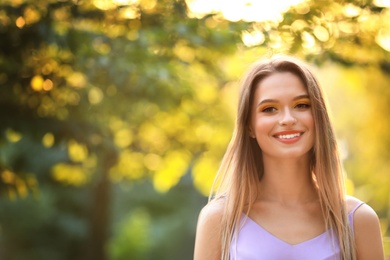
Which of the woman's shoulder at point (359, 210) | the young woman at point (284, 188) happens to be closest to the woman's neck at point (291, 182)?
the young woman at point (284, 188)

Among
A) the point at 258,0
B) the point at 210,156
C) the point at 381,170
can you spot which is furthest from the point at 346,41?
the point at 381,170

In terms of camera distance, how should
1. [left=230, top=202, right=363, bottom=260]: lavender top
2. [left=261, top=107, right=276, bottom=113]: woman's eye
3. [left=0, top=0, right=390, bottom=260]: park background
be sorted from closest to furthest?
1. [left=230, top=202, right=363, bottom=260]: lavender top
2. [left=261, top=107, right=276, bottom=113]: woman's eye
3. [left=0, top=0, right=390, bottom=260]: park background

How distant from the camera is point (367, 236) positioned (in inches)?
119

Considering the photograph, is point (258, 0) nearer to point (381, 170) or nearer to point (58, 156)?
point (58, 156)

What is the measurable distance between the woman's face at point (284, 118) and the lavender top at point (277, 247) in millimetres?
290

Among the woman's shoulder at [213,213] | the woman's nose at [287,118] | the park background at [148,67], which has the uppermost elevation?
the park background at [148,67]

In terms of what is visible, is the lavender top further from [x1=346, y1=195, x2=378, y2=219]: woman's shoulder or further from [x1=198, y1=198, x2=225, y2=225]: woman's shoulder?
[x1=198, y1=198, x2=225, y2=225]: woman's shoulder

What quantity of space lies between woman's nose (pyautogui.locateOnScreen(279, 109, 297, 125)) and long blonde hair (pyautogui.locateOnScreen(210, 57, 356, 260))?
8cm

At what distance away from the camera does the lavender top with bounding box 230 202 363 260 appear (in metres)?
2.98

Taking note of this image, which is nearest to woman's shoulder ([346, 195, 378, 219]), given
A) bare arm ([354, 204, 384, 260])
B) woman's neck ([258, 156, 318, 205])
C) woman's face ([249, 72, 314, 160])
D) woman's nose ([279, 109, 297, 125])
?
bare arm ([354, 204, 384, 260])

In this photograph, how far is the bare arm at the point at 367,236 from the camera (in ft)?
9.90

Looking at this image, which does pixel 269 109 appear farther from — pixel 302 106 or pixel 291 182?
pixel 291 182

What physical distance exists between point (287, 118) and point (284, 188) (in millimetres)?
314

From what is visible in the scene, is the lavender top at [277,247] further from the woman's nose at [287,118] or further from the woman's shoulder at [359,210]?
the woman's nose at [287,118]
